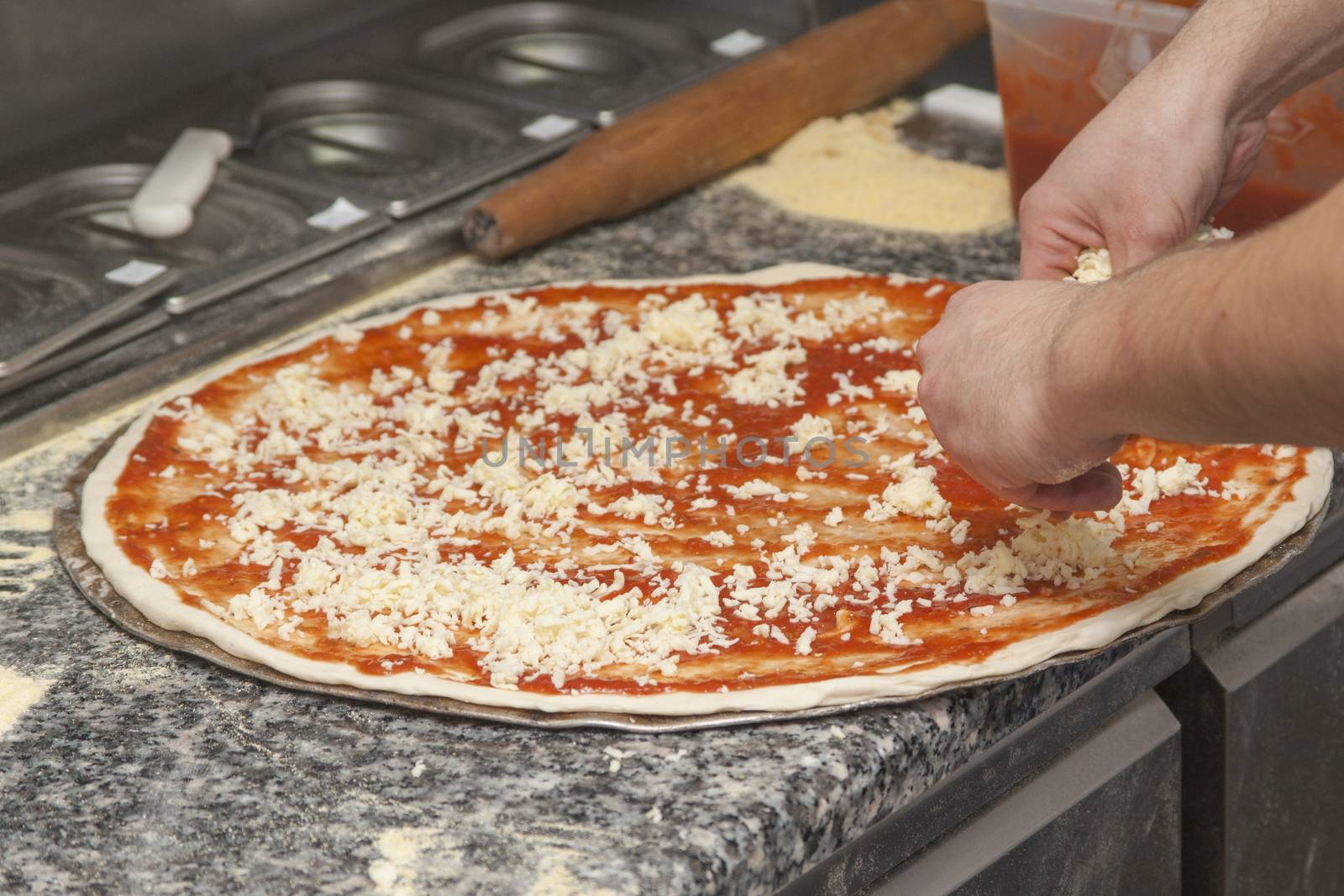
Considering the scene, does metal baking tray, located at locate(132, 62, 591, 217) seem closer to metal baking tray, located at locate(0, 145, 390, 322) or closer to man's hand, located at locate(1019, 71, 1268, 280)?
metal baking tray, located at locate(0, 145, 390, 322)

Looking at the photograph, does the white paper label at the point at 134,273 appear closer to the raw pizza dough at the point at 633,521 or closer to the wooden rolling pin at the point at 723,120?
the raw pizza dough at the point at 633,521

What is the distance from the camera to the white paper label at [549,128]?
2549 mm

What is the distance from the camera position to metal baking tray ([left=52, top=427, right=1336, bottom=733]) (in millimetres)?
1322

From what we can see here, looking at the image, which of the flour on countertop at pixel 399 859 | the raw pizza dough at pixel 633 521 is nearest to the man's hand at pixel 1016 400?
the raw pizza dough at pixel 633 521

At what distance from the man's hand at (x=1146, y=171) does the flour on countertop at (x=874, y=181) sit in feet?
2.75

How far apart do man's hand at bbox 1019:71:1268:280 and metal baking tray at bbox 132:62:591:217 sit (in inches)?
45.6

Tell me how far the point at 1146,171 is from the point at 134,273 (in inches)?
56.7

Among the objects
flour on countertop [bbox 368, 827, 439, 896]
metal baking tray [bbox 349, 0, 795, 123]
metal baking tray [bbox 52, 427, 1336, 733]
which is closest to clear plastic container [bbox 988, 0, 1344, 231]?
metal baking tray [bbox 52, 427, 1336, 733]

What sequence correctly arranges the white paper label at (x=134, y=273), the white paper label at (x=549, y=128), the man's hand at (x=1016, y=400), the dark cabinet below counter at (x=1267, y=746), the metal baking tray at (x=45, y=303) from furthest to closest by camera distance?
the white paper label at (x=549, y=128), the white paper label at (x=134, y=273), the metal baking tray at (x=45, y=303), the dark cabinet below counter at (x=1267, y=746), the man's hand at (x=1016, y=400)

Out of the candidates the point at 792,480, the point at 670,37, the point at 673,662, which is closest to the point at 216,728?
the point at 673,662

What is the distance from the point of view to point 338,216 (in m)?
2.31

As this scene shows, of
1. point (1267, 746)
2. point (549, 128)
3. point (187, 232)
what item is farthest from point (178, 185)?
point (1267, 746)

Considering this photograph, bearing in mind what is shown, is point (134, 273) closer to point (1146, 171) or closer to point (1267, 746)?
point (1146, 171)

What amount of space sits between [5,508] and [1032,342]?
4.08 feet
